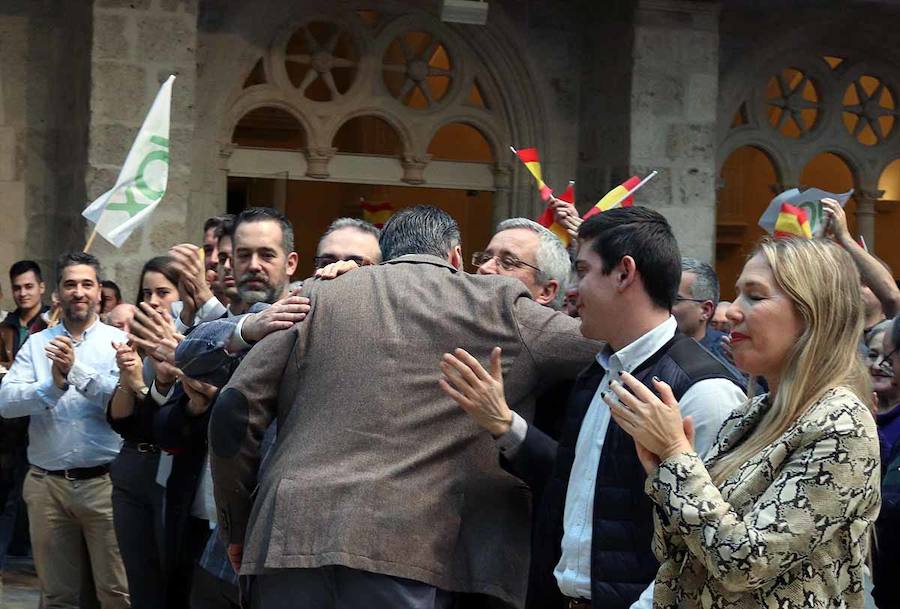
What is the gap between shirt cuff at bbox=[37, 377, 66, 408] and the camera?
7.04 metres

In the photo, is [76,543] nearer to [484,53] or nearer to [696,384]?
[696,384]

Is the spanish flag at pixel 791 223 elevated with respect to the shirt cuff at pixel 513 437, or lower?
elevated

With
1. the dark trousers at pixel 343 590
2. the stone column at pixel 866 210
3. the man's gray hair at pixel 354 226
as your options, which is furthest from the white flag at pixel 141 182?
the stone column at pixel 866 210

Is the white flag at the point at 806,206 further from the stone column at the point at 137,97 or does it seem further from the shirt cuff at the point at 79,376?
the stone column at the point at 137,97

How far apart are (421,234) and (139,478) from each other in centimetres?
265

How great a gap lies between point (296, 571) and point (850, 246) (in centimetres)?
315

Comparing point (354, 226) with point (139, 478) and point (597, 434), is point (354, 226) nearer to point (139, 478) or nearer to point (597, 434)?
point (597, 434)

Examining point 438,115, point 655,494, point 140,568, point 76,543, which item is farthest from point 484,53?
point 655,494

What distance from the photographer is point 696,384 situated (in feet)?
11.0

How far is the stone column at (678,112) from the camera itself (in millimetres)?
10672

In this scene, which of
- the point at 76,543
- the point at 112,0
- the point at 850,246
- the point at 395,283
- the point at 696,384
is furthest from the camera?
the point at 112,0

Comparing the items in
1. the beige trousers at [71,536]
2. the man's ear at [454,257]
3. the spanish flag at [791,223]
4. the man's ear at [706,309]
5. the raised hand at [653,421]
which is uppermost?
the spanish flag at [791,223]

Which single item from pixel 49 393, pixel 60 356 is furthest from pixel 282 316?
pixel 49 393

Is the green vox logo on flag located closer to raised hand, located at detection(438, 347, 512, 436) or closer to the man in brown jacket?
the man in brown jacket
